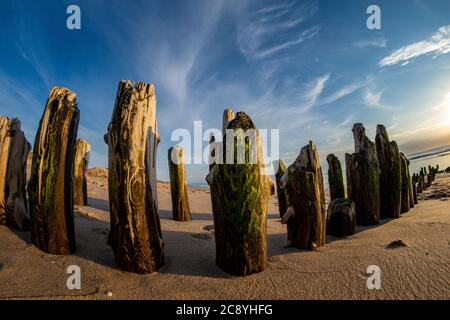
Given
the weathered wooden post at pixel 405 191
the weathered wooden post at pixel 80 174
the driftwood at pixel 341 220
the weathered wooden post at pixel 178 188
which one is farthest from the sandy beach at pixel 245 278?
the weathered wooden post at pixel 80 174

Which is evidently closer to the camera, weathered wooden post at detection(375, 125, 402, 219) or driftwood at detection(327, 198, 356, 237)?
driftwood at detection(327, 198, 356, 237)

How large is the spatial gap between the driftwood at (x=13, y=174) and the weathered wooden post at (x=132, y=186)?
2544 millimetres

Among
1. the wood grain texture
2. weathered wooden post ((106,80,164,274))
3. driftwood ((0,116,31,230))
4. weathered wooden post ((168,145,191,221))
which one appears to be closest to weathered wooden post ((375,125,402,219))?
the wood grain texture

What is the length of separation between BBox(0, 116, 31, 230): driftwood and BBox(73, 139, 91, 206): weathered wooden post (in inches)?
172

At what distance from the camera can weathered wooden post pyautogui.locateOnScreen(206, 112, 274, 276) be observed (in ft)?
10.9

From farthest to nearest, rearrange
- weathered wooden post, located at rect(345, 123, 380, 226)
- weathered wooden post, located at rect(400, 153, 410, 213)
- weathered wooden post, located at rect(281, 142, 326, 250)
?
weathered wooden post, located at rect(400, 153, 410, 213), weathered wooden post, located at rect(345, 123, 380, 226), weathered wooden post, located at rect(281, 142, 326, 250)

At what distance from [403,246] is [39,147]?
5.84 metres

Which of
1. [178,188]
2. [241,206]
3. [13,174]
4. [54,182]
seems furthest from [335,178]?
[13,174]

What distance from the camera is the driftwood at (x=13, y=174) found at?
4.68 m

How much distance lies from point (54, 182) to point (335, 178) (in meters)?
6.84

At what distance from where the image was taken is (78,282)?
10.1ft

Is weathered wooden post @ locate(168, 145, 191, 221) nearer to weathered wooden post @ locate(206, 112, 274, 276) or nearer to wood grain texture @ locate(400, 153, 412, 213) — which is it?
weathered wooden post @ locate(206, 112, 274, 276)

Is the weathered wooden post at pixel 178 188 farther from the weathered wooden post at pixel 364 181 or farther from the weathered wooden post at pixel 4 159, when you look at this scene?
the weathered wooden post at pixel 364 181

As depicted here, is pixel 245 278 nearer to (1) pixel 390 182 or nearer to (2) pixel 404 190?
(1) pixel 390 182
